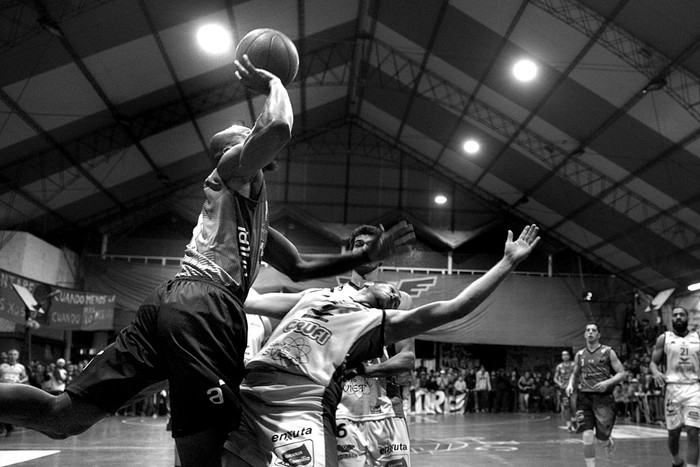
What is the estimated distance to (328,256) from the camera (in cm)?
313

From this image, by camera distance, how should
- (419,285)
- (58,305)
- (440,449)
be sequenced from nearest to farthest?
(440,449) → (58,305) → (419,285)

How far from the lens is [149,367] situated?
2568 mm

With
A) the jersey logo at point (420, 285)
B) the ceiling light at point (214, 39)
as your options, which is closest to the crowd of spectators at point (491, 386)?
the jersey logo at point (420, 285)

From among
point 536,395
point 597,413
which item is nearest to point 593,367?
point 597,413

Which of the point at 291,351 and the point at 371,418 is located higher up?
the point at 291,351

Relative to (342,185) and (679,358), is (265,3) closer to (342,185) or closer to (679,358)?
(342,185)

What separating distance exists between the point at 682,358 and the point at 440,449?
426 cm

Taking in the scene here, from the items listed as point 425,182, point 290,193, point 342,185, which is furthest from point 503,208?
point 290,193

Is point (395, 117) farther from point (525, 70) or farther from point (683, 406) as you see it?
point (683, 406)

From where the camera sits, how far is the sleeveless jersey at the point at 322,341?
2.87 meters

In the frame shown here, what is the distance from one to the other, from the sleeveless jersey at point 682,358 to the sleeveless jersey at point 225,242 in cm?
710

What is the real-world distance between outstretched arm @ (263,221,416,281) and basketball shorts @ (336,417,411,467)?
1.49 metres

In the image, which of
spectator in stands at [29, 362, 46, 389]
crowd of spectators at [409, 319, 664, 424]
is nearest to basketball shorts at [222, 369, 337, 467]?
spectator in stands at [29, 362, 46, 389]

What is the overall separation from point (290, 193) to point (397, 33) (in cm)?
924
